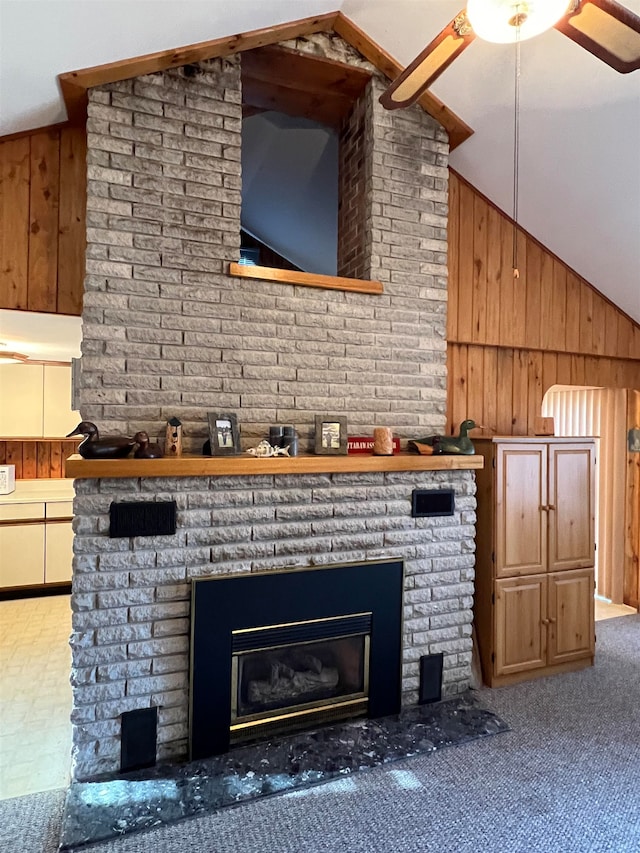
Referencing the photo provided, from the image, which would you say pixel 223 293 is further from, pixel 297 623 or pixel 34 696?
pixel 34 696

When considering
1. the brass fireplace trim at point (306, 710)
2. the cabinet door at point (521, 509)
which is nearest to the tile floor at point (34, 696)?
the brass fireplace trim at point (306, 710)

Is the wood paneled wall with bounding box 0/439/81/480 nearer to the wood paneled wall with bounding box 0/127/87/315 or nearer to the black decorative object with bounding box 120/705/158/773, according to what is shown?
the wood paneled wall with bounding box 0/127/87/315

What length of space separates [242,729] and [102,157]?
8.89 feet

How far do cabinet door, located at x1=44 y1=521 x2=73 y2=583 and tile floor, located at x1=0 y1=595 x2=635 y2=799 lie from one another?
251 millimetres

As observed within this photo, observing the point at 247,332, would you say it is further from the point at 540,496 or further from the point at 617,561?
the point at 617,561

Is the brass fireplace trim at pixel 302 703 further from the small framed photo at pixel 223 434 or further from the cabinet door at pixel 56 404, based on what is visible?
the cabinet door at pixel 56 404

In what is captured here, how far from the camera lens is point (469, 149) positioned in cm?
322

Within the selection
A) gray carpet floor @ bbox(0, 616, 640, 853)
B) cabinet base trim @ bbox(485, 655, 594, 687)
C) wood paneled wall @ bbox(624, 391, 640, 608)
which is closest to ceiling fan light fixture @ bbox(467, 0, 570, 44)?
gray carpet floor @ bbox(0, 616, 640, 853)

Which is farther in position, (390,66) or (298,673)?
(390,66)

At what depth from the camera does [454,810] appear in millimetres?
2045

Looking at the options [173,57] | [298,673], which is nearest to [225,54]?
[173,57]

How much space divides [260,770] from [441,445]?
1.79m

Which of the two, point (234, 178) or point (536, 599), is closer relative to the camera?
point (234, 178)

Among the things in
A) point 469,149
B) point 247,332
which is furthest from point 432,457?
point 469,149
